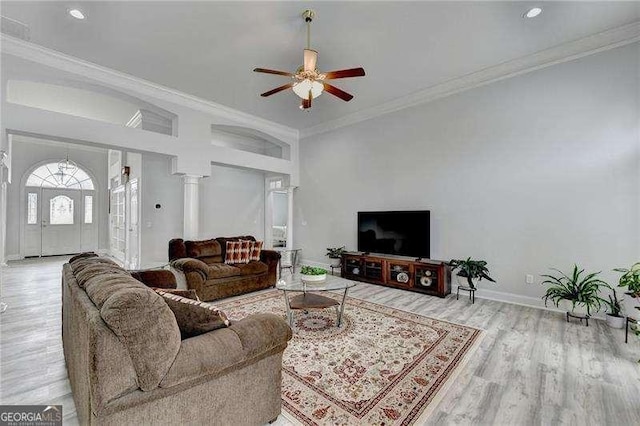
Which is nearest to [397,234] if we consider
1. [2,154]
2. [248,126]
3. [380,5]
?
[380,5]

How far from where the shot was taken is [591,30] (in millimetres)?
3344

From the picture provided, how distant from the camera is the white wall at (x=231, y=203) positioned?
696 cm

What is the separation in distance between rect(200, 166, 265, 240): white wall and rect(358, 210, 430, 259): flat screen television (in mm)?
3452

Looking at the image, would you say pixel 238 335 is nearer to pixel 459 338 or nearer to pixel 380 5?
pixel 459 338

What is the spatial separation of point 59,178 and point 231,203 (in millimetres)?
5626

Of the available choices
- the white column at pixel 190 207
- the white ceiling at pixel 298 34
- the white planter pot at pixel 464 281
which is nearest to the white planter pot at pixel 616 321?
Answer: the white planter pot at pixel 464 281

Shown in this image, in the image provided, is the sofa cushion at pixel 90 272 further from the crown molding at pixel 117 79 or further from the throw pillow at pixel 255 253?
the crown molding at pixel 117 79

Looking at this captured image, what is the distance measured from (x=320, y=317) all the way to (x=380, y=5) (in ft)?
11.5

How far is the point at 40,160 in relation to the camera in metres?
8.11

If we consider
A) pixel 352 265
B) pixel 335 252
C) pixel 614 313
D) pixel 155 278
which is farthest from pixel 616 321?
pixel 155 278

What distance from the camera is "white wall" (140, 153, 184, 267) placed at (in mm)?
A: 5879

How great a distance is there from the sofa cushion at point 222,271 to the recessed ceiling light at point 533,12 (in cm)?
481

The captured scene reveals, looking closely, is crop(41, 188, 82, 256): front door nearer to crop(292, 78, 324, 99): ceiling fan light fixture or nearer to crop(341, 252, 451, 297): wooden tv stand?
crop(341, 252, 451, 297): wooden tv stand

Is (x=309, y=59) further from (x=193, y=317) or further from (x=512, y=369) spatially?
(x=512, y=369)
